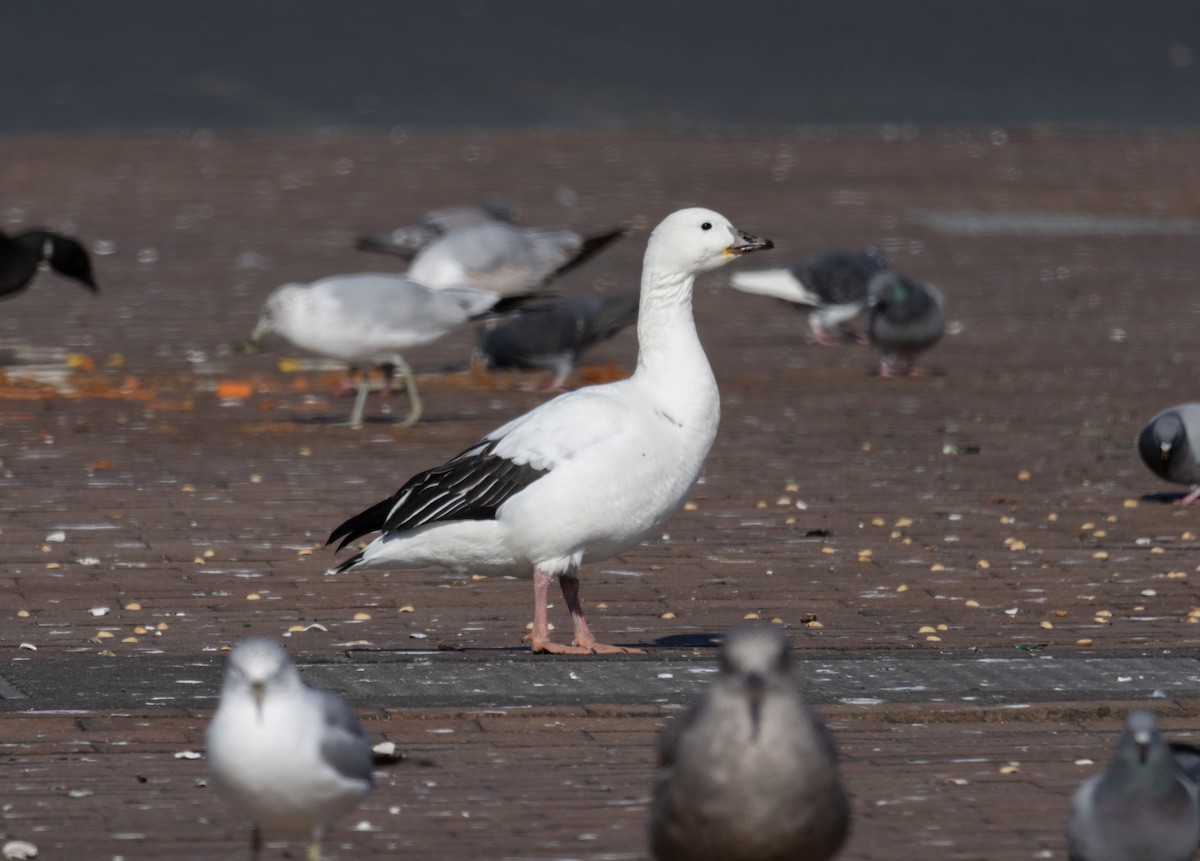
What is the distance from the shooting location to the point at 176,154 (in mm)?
31484

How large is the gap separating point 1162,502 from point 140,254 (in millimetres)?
14694

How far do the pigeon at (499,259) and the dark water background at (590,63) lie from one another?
19.5m

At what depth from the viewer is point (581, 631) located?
7410 mm

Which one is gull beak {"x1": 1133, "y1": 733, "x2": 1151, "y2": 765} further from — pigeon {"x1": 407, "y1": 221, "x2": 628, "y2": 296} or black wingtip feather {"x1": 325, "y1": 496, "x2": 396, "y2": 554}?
pigeon {"x1": 407, "y1": 221, "x2": 628, "y2": 296}

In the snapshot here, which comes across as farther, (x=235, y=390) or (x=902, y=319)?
(x=902, y=319)

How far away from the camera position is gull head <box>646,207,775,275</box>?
302 inches

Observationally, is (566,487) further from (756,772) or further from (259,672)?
(756,772)

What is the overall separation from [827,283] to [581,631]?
9.72 metres

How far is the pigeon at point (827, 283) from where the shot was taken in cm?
1675

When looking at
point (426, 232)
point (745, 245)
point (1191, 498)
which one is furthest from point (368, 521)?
point (426, 232)

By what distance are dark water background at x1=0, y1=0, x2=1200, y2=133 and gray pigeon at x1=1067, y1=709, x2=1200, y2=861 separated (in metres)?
31.3

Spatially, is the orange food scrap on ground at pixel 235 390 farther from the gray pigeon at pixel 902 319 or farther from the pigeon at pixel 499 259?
the gray pigeon at pixel 902 319

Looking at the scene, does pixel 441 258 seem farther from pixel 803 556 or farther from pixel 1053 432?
pixel 803 556

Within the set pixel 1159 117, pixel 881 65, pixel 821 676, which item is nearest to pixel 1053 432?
pixel 821 676
